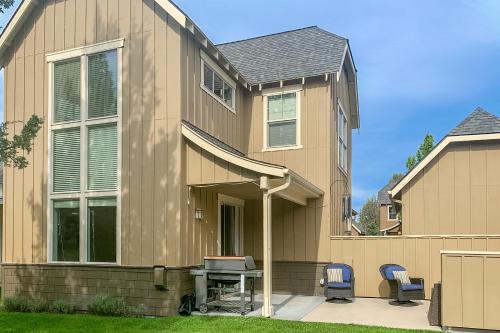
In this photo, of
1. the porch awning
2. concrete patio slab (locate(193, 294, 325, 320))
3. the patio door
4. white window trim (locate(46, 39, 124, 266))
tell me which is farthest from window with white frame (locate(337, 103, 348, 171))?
white window trim (locate(46, 39, 124, 266))

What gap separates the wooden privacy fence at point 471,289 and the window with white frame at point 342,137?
290 inches

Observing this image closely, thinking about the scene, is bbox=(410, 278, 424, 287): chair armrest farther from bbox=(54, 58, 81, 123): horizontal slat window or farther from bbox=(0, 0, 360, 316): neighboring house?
bbox=(54, 58, 81, 123): horizontal slat window

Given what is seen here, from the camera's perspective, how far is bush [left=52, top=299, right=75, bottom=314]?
33.7ft

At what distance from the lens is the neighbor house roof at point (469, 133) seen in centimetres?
1252

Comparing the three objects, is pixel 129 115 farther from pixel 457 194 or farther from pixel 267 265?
pixel 457 194

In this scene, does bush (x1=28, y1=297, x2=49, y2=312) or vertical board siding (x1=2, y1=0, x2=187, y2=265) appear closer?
vertical board siding (x1=2, y1=0, x2=187, y2=265)

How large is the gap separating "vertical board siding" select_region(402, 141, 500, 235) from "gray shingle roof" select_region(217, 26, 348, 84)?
3.91m

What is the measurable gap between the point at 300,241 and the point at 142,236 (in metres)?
4.68

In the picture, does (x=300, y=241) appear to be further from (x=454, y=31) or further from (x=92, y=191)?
(x=454, y=31)

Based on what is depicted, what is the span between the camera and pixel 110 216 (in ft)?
34.2

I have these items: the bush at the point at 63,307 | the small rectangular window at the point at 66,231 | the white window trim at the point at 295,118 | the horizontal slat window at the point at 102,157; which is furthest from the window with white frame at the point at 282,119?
the bush at the point at 63,307

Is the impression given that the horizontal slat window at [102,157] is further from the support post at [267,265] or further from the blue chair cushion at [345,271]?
the blue chair cushion at [345,271]

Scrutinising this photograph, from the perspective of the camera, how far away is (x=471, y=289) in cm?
795

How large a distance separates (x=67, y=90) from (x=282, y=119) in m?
5.80
